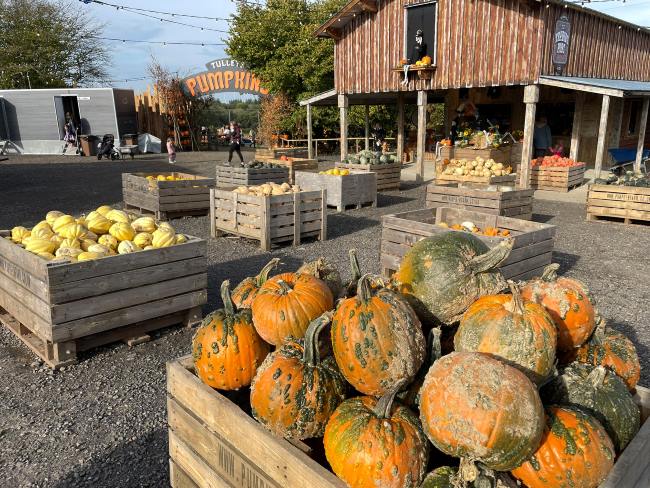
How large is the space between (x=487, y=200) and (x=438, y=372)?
313 inches

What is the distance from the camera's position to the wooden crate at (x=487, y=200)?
29.9 ft

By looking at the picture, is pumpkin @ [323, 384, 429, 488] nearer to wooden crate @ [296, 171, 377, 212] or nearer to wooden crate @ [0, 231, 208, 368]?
wooden crate @ [0, 231, 208, 368]

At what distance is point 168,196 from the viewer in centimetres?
1038

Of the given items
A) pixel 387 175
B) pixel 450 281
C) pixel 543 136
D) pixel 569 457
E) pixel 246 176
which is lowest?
pixel 387 175

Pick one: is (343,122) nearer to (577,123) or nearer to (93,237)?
(577,123)

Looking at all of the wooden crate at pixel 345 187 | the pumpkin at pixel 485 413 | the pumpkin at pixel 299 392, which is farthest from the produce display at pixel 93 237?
the wooden crate at pixel 345 187

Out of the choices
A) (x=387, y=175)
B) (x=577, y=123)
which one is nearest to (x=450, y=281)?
(x=387, y=175)

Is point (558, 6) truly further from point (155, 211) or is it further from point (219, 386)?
point (219, 386)

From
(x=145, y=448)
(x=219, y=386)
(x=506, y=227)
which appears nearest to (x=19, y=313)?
(x=145, y=448)

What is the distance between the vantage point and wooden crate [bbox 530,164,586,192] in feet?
47.9

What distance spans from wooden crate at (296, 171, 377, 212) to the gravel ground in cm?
173

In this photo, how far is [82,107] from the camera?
2639cm

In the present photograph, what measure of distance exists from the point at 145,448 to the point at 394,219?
396 cm

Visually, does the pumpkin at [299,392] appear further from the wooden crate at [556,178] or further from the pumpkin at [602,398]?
the wooden crate at [556,178]
